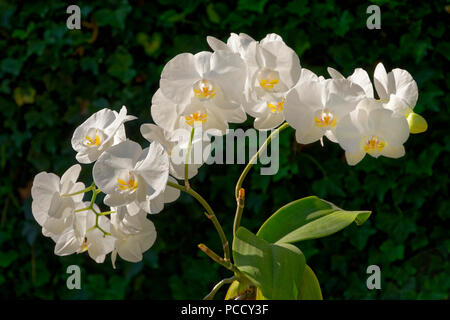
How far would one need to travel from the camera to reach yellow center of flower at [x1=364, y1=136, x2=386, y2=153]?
660mm

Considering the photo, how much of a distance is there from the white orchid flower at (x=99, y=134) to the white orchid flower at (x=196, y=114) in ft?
0.12

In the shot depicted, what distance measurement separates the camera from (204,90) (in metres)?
0.66

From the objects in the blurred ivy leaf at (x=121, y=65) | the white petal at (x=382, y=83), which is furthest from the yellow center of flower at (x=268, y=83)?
the blurred ivy leaf at (x=121, y=65)

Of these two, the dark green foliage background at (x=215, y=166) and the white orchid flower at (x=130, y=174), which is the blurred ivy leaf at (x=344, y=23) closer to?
the dark green foliage background at (x=215, y=166)

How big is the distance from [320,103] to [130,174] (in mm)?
222

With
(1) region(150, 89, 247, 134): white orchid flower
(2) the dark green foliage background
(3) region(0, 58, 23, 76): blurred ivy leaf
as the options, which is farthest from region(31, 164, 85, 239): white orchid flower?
(3) region(0, 58, 23, 76): blurred ivy leaf

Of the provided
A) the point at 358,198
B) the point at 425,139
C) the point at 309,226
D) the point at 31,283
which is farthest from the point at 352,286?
the point at 309,226

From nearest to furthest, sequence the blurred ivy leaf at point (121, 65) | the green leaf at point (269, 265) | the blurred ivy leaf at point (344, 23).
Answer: the green leaf at point (269, 265) → the blurred ivy leaf at point (344, 23) → the blurred ivy leaf at point (121, 65)

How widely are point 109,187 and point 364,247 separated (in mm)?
1300

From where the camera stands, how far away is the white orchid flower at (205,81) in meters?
0.65

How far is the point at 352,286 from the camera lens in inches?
69.6

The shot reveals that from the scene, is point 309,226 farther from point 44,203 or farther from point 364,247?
point 364,247

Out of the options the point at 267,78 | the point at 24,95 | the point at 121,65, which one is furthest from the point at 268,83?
the point at 24,95

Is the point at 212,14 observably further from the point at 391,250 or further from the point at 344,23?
the point at 391,250
